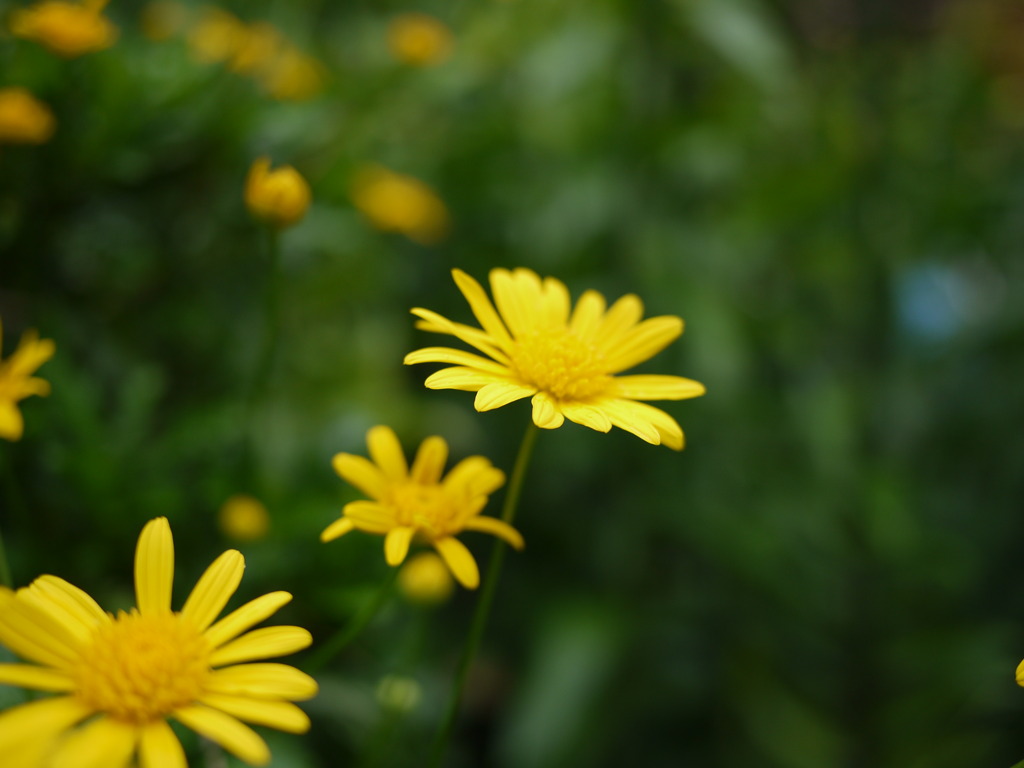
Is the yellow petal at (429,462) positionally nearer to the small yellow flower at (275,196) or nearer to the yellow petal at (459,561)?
the yellow petal at (459,561)

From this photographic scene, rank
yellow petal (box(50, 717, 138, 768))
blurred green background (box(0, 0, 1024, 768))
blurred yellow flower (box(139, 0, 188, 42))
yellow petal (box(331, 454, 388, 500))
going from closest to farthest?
yellow petal (box(50, 717, 138, 768)) < yellow petal (box(331, 454, 388, 500)) < blurred green background (box(0, 0, 1024, 768)) < blurred yellow flower (box(139, 0, 188, 42))

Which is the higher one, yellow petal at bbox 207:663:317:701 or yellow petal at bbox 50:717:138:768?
yellow petal at bbox 207:663:317:701

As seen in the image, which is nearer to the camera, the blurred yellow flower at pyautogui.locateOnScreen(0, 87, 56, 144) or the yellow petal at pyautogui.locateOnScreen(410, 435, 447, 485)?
the yellow petal at pyautogui.locateOnScreen(410, 435, 447, 485)

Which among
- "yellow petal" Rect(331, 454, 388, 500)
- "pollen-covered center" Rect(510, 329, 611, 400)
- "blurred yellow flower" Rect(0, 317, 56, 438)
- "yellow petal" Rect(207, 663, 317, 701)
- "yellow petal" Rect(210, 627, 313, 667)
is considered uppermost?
"pollen-covered center" Rect(510, 329, 611, 400)

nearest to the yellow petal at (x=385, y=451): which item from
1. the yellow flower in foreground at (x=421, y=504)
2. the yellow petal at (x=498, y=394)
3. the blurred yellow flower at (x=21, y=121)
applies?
the yellow flower in foreground at (x=421, y=504)

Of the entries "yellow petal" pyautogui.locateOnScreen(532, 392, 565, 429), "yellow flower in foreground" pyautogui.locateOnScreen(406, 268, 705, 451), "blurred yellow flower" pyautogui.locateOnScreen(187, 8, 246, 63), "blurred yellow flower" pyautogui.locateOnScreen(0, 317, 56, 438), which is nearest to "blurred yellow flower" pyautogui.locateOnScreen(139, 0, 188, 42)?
"blurred yellow flower" pyautogui.locateOnScreen(187, 8, 246, 63)

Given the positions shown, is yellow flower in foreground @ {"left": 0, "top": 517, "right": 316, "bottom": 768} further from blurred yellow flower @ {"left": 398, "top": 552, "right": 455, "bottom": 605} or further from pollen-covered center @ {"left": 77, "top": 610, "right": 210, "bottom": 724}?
blurred yellow flower @ {"left": 398, "top": 552, "right": 455, "bottom": 605}

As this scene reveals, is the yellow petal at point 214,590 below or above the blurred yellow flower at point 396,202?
below

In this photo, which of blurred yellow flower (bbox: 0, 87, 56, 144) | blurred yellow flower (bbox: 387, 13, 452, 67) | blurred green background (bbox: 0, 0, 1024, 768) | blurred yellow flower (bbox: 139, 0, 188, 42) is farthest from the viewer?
blurred yellow flower (bbox: 387, 13, 452, 67)
